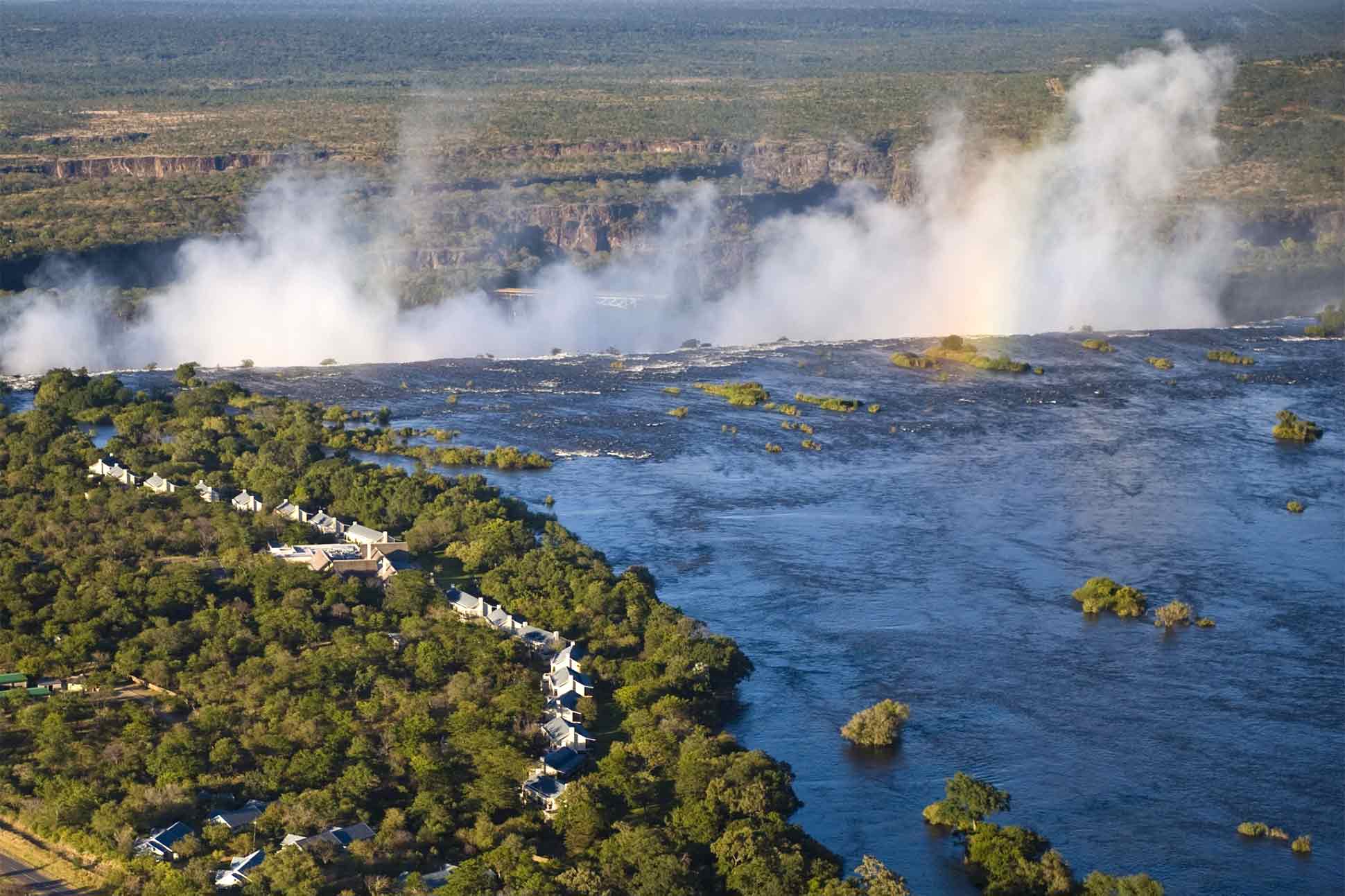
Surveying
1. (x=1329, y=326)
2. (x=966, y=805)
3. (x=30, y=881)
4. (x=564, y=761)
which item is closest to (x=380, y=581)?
(x=564, y=761)

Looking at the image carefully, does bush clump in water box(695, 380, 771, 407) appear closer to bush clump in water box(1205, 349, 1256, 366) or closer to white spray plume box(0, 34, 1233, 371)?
white spray plume box(0, 34, 1233, 371)

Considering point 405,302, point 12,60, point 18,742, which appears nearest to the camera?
point 18,742

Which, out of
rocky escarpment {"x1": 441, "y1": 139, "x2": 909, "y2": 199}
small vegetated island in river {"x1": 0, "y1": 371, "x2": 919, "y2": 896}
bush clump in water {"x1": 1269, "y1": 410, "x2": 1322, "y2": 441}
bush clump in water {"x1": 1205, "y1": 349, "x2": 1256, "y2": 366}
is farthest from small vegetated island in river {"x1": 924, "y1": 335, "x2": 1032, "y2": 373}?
rocky escarpment {"x1": 441, "y1": 139, "x2": 909, "y2": 199}

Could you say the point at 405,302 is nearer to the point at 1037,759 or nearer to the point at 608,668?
the point at 608,668

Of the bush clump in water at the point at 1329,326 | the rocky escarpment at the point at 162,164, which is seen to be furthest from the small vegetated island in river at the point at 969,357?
the rocky escarpment at the point at 162,164

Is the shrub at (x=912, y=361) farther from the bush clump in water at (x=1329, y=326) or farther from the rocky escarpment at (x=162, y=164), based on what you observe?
the rocky escarpment at (x=162, y=164)

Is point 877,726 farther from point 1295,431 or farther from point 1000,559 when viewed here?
point 1295,431

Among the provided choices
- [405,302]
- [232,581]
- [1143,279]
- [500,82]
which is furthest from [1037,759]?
[500,82]
